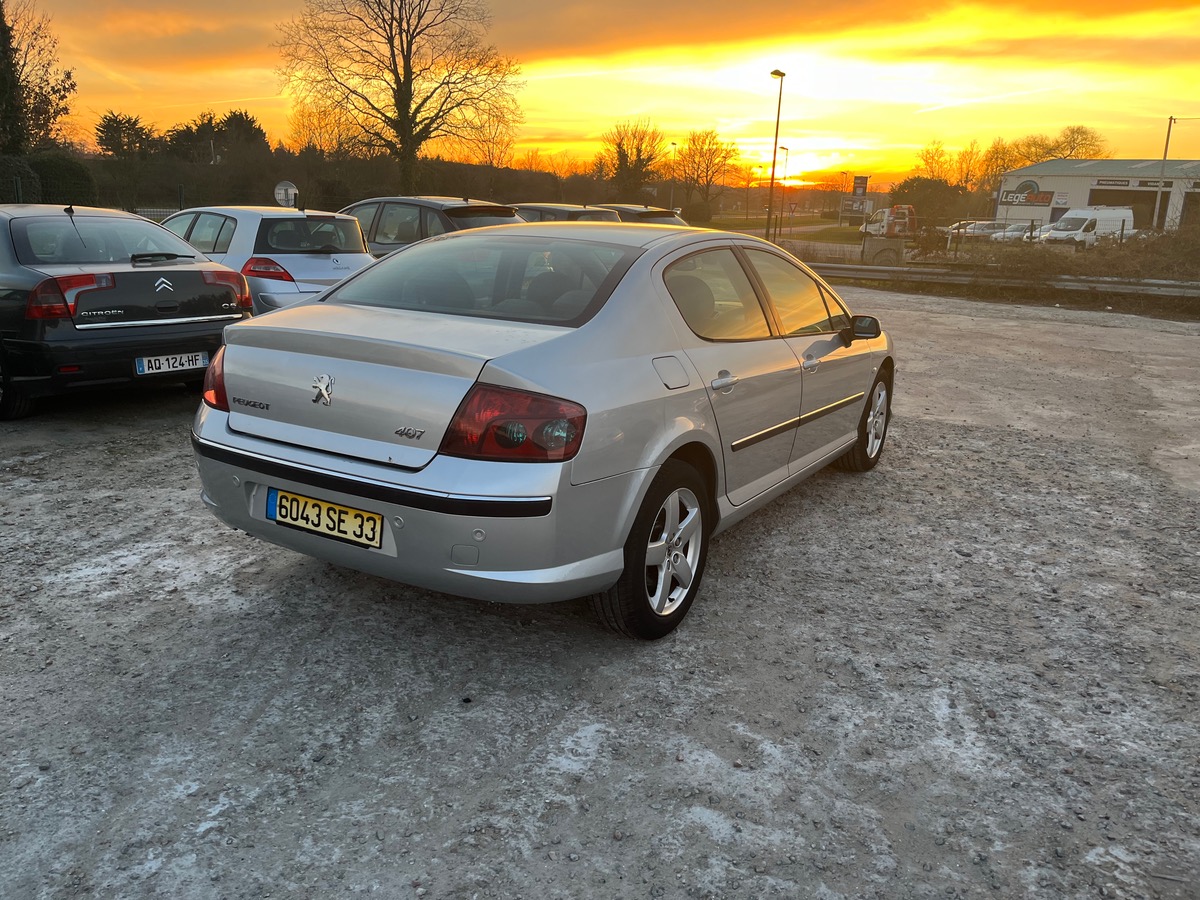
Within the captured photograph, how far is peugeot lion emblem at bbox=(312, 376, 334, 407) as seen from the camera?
Answer: 316 cm

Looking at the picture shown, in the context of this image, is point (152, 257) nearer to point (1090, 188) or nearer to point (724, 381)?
point (724, 381)

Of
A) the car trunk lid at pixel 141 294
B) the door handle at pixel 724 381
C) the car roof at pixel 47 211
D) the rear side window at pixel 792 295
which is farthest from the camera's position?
the car roof at pixel 47 211

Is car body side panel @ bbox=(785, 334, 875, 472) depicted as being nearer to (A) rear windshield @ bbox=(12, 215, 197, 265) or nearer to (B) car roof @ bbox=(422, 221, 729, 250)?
(B) car roof @ bbox=(422, 221, 729, 250)

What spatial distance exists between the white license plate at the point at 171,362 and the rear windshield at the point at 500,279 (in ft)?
9.47

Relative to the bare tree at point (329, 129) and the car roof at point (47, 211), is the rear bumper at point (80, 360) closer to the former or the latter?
the car roof at point (47, 211)

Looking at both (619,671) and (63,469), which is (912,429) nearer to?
(619,671)

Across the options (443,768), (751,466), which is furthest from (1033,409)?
(443,768)

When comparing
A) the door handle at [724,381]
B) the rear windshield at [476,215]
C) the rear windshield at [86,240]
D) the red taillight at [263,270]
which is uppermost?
the rear windshield at [476,215]

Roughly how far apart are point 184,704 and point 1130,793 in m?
2.98

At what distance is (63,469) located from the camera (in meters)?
5.53

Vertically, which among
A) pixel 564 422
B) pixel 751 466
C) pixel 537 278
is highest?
pixel 537 278

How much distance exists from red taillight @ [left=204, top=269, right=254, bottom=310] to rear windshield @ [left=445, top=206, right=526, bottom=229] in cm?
399

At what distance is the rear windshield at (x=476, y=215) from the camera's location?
10.9m

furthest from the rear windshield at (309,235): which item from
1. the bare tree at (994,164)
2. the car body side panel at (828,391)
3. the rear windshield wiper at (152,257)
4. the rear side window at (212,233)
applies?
the bare tree at (994,164)
